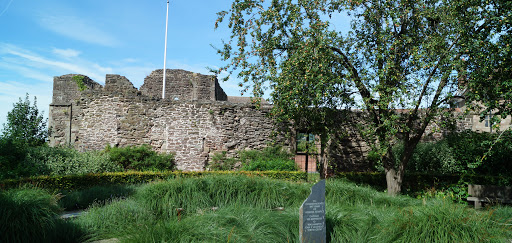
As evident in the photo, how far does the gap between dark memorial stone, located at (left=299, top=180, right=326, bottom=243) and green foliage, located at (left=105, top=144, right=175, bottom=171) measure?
8721 mm

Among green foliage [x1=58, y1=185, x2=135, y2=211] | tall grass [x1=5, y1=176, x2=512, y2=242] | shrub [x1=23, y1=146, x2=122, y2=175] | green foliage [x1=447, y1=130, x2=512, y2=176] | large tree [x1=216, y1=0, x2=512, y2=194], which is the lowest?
green foliage [x1=58, y1=185, x2=135, y2=211]

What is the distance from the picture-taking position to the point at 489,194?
8.75 meters

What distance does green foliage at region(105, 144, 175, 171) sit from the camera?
12.3m

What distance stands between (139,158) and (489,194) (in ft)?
35.7

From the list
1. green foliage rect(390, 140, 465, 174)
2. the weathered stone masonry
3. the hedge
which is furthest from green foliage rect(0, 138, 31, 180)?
green foliage rect(390, 140, 465, 174)

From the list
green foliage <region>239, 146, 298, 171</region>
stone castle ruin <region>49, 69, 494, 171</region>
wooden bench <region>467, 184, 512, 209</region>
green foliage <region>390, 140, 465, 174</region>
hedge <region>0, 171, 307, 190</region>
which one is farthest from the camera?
stone castle ruin <region>49, 69, 494, 171</region>

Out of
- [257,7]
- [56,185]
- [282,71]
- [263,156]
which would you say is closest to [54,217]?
[56,185]

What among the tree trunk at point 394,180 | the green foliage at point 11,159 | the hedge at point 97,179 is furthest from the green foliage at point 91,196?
the tree trunk at point 394,180

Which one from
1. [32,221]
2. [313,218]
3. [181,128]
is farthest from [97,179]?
[313,218]

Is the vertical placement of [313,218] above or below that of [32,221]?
above

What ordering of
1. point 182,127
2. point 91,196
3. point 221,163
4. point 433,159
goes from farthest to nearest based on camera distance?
point 182,127 < point 221,163 < point 433,159 < point 91,196

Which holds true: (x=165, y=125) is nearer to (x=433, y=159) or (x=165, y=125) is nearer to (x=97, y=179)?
(x=97, y=179)

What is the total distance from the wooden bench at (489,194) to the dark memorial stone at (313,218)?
5640 millimetres

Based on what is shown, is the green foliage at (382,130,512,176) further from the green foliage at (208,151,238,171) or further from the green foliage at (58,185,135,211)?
the green foliage at (58,185,135,211)
